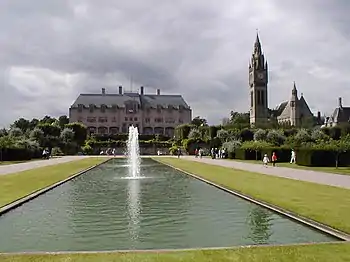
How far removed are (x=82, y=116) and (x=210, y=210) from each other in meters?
124

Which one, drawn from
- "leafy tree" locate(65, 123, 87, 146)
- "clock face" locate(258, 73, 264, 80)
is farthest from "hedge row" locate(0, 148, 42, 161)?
"clock face" locate(258, 73, 264, 80)

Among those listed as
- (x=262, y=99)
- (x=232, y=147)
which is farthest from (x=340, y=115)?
(x=232, y=147)

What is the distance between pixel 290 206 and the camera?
14695 millimetres

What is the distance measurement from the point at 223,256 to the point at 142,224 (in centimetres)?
462

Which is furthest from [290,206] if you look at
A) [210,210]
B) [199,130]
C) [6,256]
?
[199,130]

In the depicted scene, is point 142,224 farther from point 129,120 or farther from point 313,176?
point 129,120

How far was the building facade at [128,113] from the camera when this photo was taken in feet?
450

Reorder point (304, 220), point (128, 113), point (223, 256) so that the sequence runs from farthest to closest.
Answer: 1. point (128, 113)
2. point (304, 220)
3. point (223, 256)

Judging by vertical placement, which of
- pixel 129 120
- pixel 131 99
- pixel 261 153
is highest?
pixel 131 99

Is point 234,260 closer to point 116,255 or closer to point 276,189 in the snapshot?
point 116,255

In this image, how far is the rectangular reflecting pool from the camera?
1036cm

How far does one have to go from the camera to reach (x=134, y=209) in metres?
15.4

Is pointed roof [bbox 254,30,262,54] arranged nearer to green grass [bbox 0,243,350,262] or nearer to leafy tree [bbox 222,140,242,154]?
leafy tree [bbox 222,140,242,154]

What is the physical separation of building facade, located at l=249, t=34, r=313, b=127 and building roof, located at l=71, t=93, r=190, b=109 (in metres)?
19.3
